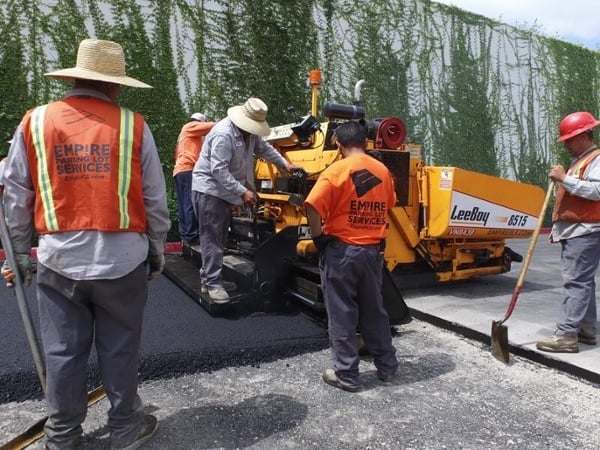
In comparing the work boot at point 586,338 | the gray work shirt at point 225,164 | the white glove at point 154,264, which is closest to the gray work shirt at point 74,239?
the white glove at point 154,264

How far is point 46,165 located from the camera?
6.52ft

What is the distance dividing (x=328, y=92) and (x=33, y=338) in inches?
283

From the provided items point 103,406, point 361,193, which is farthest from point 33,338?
point 361,193

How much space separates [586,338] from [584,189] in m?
1.07

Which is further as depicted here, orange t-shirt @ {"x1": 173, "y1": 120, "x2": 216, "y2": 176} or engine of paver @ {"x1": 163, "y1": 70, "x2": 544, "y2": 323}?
orange t-shirt @ {"x1": 173, "y1": 120, "x2": 216, "y2": 176}

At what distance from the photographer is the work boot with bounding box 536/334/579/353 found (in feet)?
10.7

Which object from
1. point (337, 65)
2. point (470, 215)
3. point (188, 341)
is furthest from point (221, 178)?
point (337, 65)

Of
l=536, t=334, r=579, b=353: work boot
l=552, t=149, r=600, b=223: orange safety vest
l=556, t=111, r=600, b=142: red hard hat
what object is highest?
l=556, t=111, r=600, b=142: red hard hat

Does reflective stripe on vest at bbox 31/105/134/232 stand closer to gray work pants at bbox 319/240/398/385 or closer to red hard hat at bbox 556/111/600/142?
gray work pants at bbox 319/240/398/385

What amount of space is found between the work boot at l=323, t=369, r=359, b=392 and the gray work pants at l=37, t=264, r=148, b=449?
114cm

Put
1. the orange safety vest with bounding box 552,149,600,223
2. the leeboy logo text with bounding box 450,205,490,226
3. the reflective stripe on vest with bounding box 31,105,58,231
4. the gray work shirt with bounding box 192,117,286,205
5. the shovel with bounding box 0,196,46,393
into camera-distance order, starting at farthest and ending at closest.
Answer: the leeboy logo text with bounding box 450,205,490,226 < the gray work shirt with bounding box 192,117,286,205 < the orange safety vest with bounding box 552,149,600,223 < the shovel with bounding box 0,196,46,393 < the reflective stripe on vest with bounding box 31,105,58,231

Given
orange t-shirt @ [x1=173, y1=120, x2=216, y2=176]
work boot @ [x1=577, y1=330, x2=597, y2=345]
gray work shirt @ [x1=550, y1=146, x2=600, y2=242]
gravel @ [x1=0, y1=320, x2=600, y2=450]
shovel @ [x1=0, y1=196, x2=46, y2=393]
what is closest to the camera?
shovel @ [x1=0, y1=196, x2=46, y2=393]

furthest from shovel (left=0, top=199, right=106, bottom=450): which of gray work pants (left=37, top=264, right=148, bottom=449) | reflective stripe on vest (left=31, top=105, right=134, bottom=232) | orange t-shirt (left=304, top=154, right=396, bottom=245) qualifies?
orange t-shirt (left=304, top=154, right=396, bottom=245)

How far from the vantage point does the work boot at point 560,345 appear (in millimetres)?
3270
